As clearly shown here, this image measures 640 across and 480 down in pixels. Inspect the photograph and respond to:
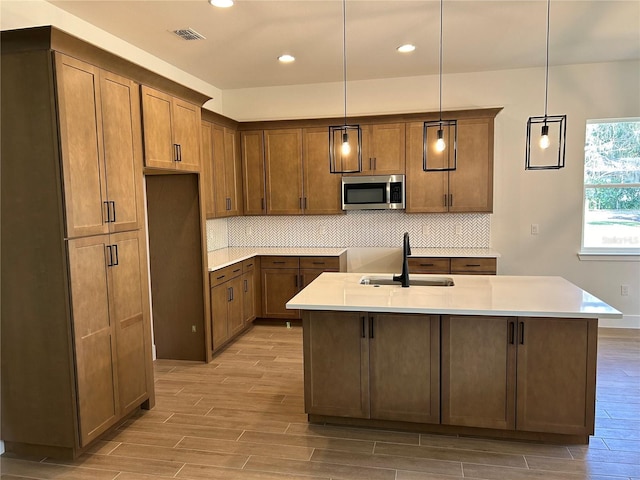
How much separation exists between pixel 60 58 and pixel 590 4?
3.61 meters

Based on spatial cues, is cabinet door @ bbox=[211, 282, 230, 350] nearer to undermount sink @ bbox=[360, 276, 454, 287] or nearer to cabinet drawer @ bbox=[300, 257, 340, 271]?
cabinet drawer @ bbox=[300, 257, 340, 271]

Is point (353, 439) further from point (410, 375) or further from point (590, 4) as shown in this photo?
point (590, 4)

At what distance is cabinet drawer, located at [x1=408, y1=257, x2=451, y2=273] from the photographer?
16.2 feet

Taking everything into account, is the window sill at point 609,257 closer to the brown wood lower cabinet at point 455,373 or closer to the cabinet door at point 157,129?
the brown wood lower cabinet at point 455,373

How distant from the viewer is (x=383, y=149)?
529 cm

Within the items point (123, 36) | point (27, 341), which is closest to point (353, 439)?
point (27, 341)

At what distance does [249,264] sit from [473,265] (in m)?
2.51

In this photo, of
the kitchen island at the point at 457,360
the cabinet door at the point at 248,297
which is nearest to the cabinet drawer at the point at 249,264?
the cabinet door at the point at 248,297

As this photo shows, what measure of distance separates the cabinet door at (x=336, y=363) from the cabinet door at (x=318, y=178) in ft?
8.75

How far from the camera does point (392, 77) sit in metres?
5.44

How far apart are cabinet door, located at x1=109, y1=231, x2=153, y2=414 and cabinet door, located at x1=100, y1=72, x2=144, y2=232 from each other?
153mm

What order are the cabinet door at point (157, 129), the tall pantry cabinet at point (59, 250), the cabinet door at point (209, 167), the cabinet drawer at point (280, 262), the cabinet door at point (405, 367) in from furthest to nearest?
1. the cabinet drawer at point (280, 262)
2. the cabinet door at point (209, 167)
3. the cabinet door at point (157, 129)
4. the cabinet door at point (405, 367)
5. the tall pantry cabinet at point (59, 250)

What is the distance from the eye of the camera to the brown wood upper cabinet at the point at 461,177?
5043 millimetres

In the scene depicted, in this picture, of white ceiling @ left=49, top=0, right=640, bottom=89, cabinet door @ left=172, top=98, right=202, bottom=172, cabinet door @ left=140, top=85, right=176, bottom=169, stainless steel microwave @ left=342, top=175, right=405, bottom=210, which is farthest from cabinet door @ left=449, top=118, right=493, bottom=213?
cabinet door @ left=140, top=85, right=176, bottom=169
